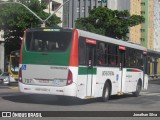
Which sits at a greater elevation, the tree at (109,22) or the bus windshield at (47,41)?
the tree at (109,22)

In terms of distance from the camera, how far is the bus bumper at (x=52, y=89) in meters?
17.1

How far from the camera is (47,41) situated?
17.9 meters

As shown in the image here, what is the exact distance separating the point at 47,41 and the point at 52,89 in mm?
1919

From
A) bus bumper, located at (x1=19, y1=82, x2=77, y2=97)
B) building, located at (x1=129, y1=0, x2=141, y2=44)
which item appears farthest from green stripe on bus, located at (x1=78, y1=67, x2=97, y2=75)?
building, located at (x1=129, y1=0, x2=141, y2=44)

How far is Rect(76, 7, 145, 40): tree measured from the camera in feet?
202

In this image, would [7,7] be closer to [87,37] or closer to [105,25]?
[105,25]

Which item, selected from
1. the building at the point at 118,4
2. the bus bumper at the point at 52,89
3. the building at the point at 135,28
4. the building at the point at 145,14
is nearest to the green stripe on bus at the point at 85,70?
the bus bumper at the point at 52,89

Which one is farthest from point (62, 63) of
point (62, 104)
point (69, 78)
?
point (62, 104)

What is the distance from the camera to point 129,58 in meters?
23.7

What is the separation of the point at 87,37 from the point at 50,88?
8.64 ft

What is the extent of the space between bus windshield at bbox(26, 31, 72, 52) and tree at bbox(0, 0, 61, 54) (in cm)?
3258

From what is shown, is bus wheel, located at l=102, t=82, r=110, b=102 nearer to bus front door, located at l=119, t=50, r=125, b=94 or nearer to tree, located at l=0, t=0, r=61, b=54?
bus front door, located at l=119, t=50, r=125, b=94

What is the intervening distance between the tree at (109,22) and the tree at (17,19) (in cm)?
1036

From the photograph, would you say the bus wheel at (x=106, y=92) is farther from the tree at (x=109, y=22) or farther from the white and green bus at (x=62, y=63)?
the tree at (x=109, y=22)
